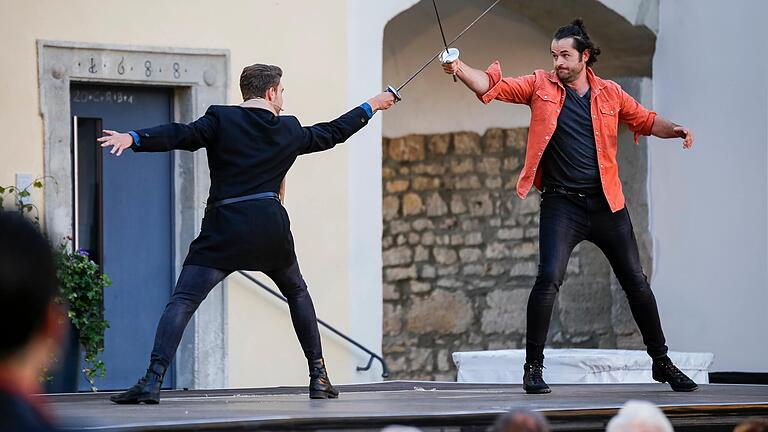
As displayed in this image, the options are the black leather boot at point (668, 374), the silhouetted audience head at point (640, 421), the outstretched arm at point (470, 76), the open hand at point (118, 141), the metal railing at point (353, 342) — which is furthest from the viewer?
the metal railing at point (353, 342)

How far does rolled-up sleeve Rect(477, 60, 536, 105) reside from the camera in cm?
617

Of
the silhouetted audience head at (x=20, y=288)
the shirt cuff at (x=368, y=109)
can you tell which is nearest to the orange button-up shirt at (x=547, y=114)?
the shirt cuff at (x=368, y=109)

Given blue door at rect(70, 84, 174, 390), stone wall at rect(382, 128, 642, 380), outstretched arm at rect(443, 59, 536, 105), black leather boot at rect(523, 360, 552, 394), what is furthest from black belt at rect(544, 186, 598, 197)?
stone wall at rect(382, 128, 642, 380)

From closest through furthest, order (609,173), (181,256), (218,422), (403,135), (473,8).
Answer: (218,422) < (609,173) < (181,256) < (473,8) < (403,135)

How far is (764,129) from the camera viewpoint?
9617 millimetres

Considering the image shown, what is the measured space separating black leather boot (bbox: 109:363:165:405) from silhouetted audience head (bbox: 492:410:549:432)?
3035 millimetres

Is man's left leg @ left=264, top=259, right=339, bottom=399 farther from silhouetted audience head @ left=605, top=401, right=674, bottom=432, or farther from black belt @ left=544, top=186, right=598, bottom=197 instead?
silhouetted audience head @ left=605, top=401, right=674, bottom=432

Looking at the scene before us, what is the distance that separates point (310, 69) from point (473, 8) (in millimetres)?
2284

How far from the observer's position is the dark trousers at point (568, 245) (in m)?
6.16

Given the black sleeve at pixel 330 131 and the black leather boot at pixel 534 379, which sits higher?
the black sleeve at pixel 330 131

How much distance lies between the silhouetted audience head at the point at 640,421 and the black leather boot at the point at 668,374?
3578 mm

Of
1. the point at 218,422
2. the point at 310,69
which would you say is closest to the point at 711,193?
the point at 310,69

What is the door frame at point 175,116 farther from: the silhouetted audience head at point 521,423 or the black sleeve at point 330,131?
the silhouetted audience head at point 521,423

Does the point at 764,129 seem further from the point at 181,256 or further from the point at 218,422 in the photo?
the point at 218,422
